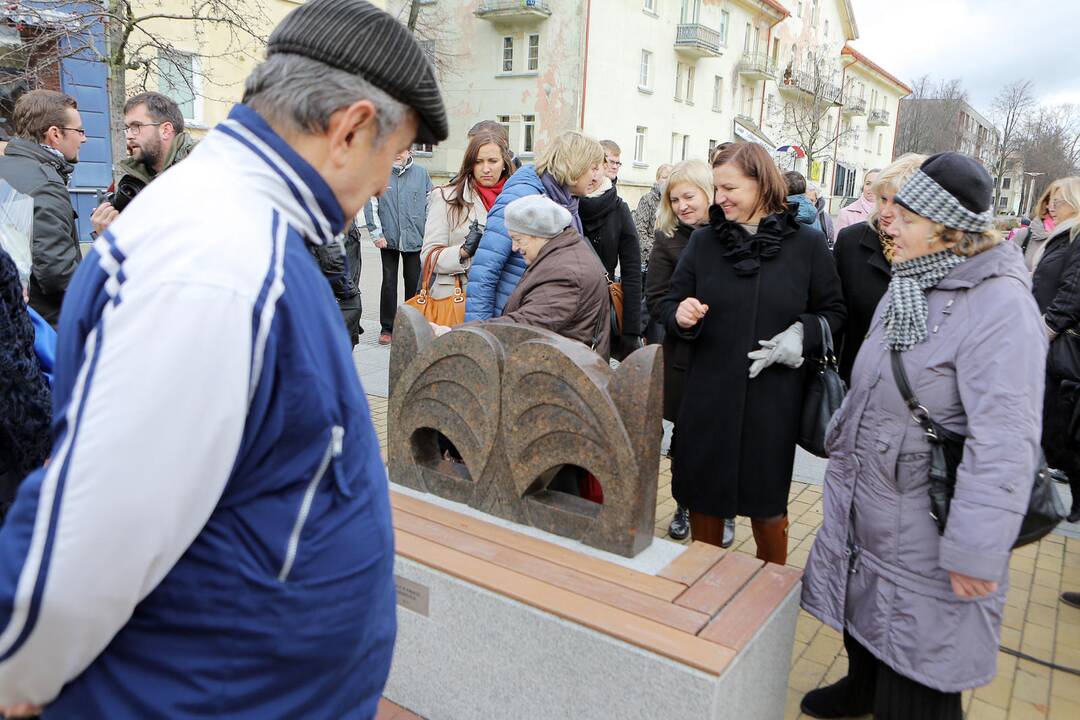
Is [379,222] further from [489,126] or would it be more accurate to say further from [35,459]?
[35,459]

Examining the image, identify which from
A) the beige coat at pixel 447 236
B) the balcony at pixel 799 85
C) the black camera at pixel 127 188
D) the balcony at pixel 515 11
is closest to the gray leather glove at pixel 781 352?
the beige coat at pixel 447 236

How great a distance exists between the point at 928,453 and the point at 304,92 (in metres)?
1.88

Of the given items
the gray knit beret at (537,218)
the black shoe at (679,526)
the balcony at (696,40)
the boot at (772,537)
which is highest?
the balcony at (696,40)

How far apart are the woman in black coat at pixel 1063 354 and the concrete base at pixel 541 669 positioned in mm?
2417

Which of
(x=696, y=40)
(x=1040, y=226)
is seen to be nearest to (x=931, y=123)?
(x=696, y=40)

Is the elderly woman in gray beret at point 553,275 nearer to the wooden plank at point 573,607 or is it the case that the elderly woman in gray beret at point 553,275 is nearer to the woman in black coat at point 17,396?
the wooden plank at point 573,607

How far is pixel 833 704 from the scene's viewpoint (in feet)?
9.03

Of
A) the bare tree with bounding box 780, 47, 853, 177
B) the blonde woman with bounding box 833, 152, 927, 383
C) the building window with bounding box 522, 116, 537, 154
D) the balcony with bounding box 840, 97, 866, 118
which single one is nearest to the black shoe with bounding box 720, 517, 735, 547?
the blonde woman with bounding box 833, 152, 927, 383

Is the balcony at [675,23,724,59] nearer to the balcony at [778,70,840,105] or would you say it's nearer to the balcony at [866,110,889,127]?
the balcony at [778,70,840,105]

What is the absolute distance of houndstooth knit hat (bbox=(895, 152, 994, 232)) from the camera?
2.20 metres

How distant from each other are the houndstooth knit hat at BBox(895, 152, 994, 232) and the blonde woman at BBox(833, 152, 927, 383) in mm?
1053

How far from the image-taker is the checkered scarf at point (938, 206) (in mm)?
2197

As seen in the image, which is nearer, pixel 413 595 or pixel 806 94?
pixel 413 595

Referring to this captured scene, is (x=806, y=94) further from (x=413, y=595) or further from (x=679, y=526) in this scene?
(x=413, y=595)
